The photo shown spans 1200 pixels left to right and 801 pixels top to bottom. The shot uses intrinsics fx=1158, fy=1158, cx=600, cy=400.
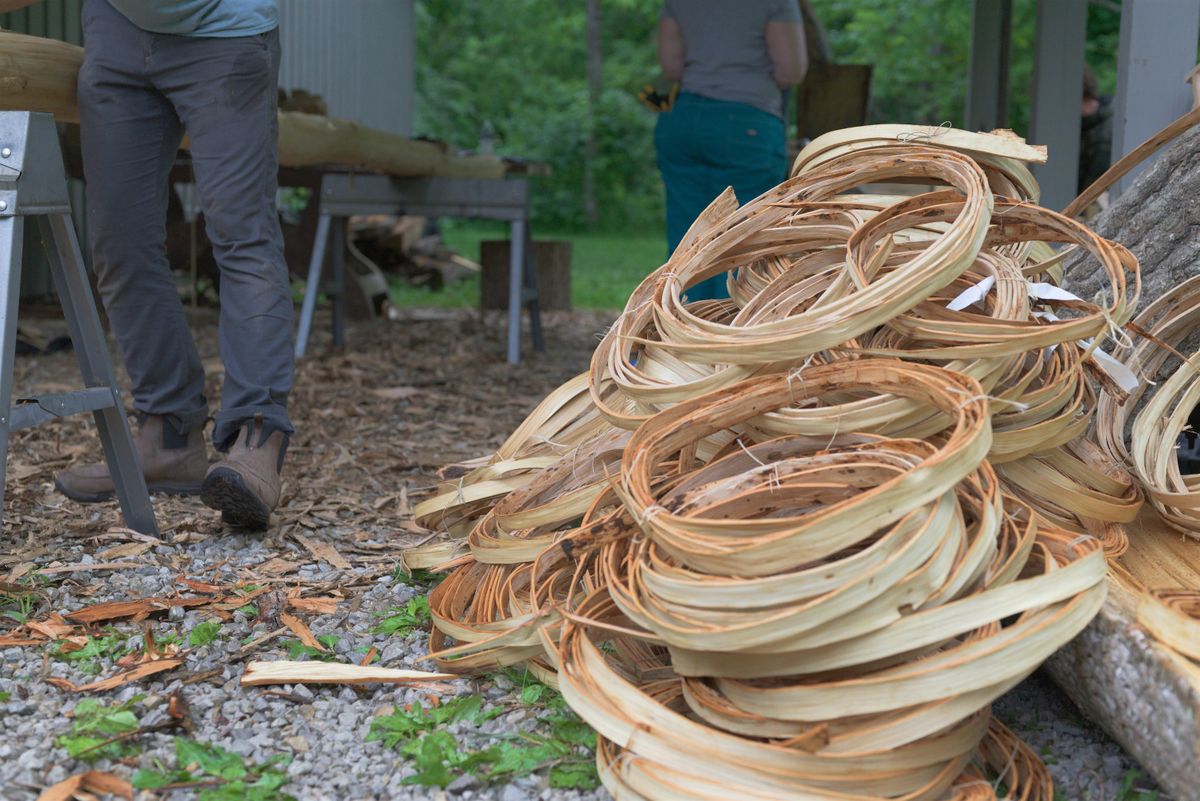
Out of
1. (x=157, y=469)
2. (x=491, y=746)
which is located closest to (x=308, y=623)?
(x=491, y=746)

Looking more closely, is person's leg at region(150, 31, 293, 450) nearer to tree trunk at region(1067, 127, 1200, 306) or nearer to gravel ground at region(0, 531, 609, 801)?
gravel ground at region(0, 531, 609, 801)

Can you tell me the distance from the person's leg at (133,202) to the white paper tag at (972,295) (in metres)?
1.98

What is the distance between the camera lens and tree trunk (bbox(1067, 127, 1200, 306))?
269cm

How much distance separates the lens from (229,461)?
2.72 meters

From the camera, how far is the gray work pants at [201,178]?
2.80 metres

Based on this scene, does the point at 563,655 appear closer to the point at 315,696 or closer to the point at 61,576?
the point at 315,696

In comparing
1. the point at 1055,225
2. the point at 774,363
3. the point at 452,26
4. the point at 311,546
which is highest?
the point at 452,26

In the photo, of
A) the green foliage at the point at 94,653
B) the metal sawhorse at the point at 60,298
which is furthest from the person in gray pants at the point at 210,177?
the green foliage at the point at 94,653

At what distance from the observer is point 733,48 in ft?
15.4

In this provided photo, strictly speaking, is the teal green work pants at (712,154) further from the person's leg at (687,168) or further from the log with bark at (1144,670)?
the log with bark at (1144,670)

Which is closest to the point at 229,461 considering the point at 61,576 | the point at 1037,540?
the point at 61,576

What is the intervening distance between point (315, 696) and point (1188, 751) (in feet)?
4.28

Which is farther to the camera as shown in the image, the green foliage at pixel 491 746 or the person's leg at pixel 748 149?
the person's leg at pixel 748 149

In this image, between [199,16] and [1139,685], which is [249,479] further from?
[1139,685]
